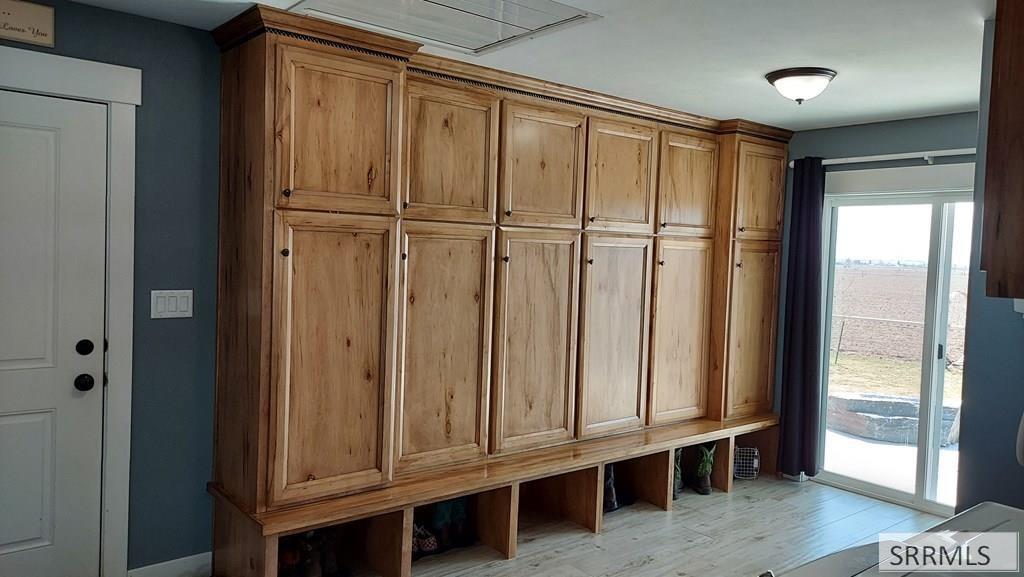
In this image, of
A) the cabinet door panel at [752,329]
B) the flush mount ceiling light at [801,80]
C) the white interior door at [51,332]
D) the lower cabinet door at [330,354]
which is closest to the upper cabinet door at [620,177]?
the cabinet door panel at [752,329]

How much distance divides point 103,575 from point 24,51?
1988mm

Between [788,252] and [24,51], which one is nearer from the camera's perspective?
[24,51]

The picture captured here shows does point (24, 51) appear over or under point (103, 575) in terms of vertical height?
over

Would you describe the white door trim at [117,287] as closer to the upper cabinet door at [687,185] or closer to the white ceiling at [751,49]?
the white ceiling at [751,49]

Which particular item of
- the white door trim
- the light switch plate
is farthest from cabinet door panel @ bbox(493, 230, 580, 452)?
the white door trim

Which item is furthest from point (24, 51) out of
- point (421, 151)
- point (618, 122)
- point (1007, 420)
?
point (1007, 420)

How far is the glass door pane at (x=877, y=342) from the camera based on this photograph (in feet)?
14.7

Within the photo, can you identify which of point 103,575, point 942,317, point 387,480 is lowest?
point 103,575

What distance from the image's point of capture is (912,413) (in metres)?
4.48

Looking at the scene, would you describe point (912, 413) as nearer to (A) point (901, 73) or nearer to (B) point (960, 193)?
(B) point (960, 193)

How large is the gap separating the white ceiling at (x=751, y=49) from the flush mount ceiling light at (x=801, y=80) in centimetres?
6

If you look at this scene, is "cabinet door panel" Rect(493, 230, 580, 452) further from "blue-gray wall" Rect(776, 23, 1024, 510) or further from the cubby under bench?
"blue-gray wall" Rect(776, 23, 1024, 510)

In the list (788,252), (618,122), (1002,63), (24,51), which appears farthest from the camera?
(788,252)

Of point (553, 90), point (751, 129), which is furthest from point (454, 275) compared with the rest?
point (751, 129)
